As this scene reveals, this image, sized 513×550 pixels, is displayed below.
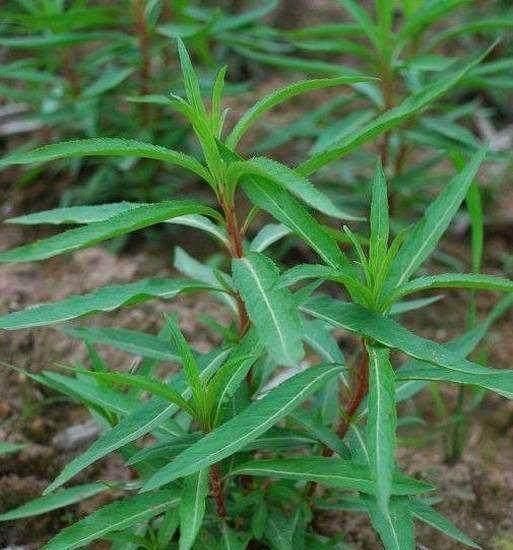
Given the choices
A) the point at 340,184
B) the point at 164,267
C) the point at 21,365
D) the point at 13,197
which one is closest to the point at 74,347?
the point at 21,365

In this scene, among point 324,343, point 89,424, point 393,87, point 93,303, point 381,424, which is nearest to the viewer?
point 381,424

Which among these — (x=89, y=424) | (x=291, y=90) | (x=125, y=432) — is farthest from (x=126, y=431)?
(x=89, y=424)

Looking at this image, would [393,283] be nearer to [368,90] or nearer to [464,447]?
[464,447]

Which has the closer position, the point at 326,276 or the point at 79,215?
the point at 326,276

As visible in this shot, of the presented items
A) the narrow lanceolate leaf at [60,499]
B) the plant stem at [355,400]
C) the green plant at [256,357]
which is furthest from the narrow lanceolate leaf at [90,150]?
the narrow lanceolate leaf at [60,499]

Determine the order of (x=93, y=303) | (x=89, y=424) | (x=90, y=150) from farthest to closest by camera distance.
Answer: (x=89, y=424), (x=93, y=303), (x=90, y=150)

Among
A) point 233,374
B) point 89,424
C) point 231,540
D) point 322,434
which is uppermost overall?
point 233,374

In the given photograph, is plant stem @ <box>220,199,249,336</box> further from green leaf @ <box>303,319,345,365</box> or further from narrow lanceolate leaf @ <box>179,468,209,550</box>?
narrow lanceolate leaf @ <box>179,468,209,550</box>

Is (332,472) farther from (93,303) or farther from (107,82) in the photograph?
(107,82)
